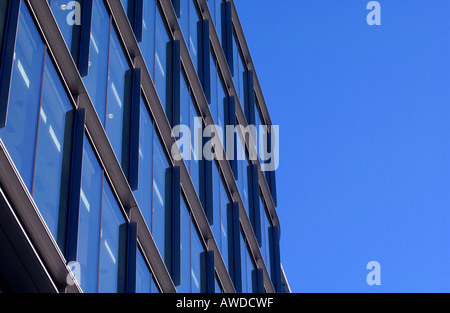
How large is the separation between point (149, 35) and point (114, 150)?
531 cm

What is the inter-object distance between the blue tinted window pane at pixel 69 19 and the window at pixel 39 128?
1.01 m

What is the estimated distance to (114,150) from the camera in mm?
18188

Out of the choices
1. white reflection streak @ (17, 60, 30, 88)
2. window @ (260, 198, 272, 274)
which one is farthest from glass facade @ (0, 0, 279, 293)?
window @ (260, 198, 272, 274)

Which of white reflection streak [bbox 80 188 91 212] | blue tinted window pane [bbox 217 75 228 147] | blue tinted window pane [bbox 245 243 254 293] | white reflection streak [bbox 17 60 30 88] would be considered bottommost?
white reflection streak [bbox 80 188 91 212]

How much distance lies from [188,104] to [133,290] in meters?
8.47

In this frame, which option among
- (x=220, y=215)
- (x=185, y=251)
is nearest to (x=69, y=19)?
(x=185, y=251)

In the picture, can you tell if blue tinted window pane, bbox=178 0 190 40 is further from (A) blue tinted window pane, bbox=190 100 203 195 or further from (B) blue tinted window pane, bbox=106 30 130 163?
(B) blue tinted window pane, bbox=106 30 130 163

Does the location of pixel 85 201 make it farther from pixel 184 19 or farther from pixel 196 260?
pixel 184 19

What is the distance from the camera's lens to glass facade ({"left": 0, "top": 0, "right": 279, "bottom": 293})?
1424 centimetres

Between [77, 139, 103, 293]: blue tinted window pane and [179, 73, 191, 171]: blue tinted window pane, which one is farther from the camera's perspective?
[179, 73, 191, 171]: blue tinted window pane

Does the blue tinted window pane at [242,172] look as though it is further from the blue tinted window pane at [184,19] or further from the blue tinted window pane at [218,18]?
the blue tinted window pane at [184,19]

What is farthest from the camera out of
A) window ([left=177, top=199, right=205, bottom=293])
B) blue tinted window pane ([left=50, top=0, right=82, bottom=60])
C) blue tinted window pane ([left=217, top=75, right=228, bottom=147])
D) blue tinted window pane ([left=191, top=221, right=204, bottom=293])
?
blue tinted window pane ([left=217, top=75, right=228, bottom=147])

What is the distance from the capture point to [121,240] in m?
17.9
